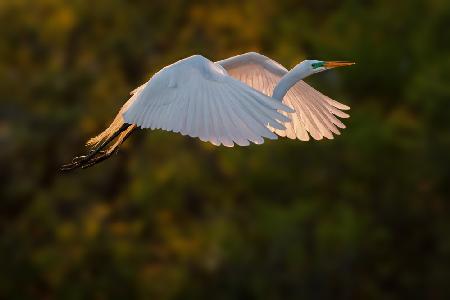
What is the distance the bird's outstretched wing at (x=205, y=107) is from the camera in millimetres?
4676

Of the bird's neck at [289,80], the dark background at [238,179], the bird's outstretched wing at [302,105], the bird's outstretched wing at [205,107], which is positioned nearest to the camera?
the bird's outstretched wing at [205,107]

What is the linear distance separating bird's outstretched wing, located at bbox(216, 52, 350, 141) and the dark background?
675 cm

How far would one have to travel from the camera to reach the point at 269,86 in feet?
20.0

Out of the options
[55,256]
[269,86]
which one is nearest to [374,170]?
[55,256]

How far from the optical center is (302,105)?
5984 millimetres

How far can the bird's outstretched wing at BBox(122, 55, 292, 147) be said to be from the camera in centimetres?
468

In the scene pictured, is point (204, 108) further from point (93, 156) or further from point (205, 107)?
point (93, 156)

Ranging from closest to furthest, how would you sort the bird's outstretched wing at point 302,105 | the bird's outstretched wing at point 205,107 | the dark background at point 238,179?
the bird's outstretched wing at point 205,107
the bird's outstretched wing at point 302,105
the dark background at point 238,179

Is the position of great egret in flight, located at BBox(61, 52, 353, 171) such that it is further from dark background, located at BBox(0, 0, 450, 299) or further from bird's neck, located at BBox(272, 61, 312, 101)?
dark background, located at BBox(0, 0, 450, 299)

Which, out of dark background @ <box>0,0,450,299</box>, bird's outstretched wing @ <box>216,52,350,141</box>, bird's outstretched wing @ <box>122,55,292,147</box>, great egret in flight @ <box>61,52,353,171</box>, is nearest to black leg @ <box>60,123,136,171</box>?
great egret in flight @ <box>61,52,353,171</box>

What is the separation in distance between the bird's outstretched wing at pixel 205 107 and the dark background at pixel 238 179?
7.76 meters

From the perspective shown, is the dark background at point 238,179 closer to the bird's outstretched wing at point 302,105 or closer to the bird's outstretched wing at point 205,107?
the bird's outstretched wing at point 302,105

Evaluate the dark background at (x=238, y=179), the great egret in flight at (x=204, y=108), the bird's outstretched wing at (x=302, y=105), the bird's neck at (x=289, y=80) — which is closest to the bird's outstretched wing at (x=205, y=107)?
the great egret in flight at (x=204, y=108)

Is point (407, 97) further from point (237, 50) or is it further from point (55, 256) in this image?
point (55, 256)
